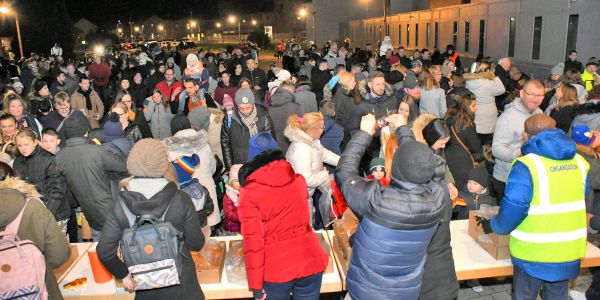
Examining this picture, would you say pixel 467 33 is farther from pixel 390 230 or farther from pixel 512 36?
pixel 390 230

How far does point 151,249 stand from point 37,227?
0.98m

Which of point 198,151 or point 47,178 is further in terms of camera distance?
point 198,151

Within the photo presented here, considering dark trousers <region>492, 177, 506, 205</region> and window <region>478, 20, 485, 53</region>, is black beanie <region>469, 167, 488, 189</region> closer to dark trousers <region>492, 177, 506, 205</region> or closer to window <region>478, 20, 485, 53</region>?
dark trousers <region>492, 177, 506, 205</region>

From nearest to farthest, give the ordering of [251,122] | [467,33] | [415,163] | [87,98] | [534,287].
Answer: [415,163], [534,287], [251,122], [87,98], [467,33]

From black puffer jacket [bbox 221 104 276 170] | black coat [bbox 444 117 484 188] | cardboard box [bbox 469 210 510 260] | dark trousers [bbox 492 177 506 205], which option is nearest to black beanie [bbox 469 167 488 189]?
dark trousers [bbox 492 177 506 205]

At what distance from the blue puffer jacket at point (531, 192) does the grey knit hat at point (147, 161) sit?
2.37m

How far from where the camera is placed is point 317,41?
1871 inches

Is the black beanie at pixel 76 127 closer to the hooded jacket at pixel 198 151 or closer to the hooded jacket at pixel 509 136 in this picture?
the hooded jacket at pixel 198 151

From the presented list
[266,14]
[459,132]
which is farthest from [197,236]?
[266,14]

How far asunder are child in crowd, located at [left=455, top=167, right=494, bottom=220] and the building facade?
1103cm

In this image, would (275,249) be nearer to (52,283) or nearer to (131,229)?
(131,229)

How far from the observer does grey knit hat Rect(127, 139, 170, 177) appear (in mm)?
3109

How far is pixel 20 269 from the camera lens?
3.09m

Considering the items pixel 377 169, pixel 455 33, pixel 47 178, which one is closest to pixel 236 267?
pixel 377 169
